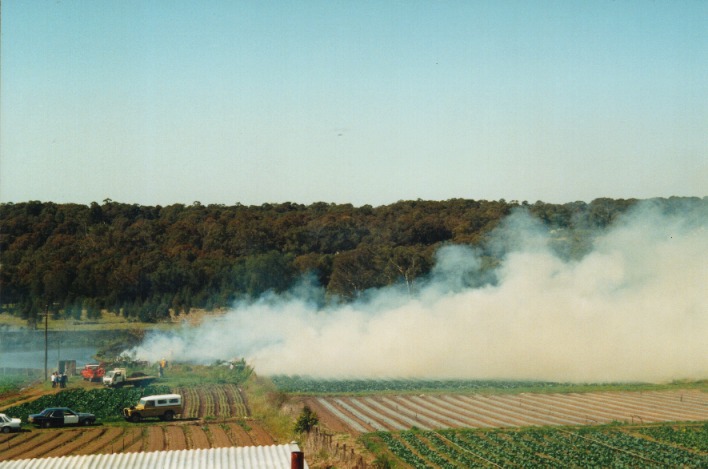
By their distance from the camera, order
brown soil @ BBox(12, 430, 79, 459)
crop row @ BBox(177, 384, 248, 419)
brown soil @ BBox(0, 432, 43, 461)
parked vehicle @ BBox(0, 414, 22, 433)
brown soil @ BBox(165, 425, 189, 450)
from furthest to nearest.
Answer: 1. crop row @ BBox(177, 384, 248, 419)
2. parked vehicle @ BBox(0, 414, 22, 433)
3. brown soil @ BBox(165, 425, 189, 450)
4. brown soil @ BBox(12, 430, 79, 459)
5. brown soil @ BBox(0, 432, 43, 461)

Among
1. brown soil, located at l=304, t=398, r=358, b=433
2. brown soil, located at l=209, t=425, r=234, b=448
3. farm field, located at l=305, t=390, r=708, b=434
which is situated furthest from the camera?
farm field, located at l=305, t=390, r=708, b=434

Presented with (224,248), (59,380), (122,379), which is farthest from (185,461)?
(224,248)

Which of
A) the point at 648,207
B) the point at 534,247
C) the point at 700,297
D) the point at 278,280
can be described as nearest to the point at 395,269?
the point at 278,280

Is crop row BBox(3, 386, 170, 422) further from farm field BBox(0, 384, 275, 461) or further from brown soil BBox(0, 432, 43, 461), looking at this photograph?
brown soil BBox(0, 432, 43, 461)

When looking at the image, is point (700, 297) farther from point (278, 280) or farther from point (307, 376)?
point (278, 280)

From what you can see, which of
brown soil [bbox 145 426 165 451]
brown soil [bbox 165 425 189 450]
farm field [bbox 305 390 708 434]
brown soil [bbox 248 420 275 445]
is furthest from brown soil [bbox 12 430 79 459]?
farm field [bbox 305 390 708 434]

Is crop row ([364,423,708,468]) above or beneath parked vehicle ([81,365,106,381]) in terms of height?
beneath
